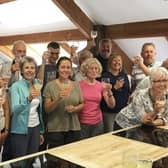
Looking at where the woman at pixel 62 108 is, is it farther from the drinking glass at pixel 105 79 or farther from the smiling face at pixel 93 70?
the drinking glass at pixel 105 79

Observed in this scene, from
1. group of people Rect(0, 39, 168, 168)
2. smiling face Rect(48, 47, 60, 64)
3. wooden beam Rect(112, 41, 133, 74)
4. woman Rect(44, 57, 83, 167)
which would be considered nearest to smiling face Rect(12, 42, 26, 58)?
group of people Rect(0, 39, 168, 168)

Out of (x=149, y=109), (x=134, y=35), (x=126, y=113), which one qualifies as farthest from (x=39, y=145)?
(x=134, y=35)

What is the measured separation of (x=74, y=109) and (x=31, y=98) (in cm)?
41

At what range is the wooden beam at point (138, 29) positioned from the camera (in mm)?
4242

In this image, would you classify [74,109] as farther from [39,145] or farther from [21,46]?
[21,46]

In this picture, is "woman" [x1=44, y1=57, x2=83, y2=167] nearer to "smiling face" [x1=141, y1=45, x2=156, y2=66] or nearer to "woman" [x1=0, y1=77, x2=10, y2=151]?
"woman" [x1=0, y1=77, x2=10, y2=151]

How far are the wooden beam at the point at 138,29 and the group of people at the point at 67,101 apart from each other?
1.17m

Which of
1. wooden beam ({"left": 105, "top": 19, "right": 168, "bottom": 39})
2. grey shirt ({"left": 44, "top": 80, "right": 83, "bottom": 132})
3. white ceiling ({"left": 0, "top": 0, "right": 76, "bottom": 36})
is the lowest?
grey shirt ({"left": 44, "top": 80, "right": 83, "bottom": 132})

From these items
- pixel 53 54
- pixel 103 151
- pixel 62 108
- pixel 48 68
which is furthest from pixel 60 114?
pixel 103 151

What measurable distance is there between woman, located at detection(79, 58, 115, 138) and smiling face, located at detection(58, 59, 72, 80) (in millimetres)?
221

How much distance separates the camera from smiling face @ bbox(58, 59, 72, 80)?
2734 mm

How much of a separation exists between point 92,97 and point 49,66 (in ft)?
1.82

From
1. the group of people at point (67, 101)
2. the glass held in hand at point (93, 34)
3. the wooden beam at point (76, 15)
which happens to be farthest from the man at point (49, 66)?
the glass held in hand at point (93, 34)

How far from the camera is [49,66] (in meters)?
3.12
